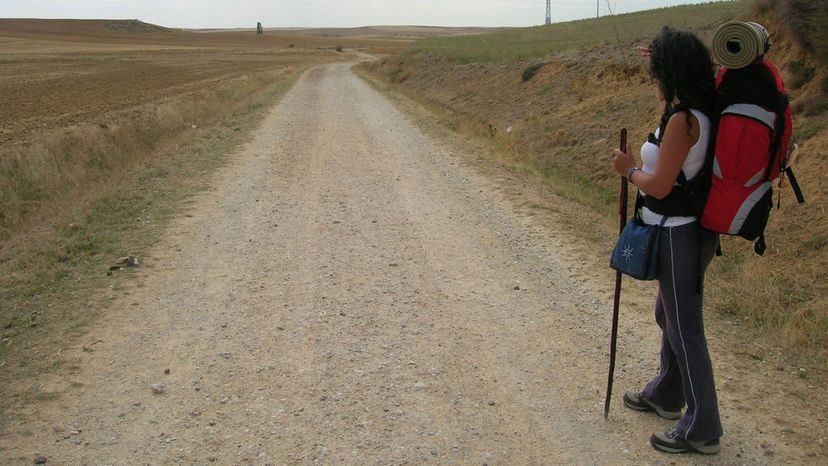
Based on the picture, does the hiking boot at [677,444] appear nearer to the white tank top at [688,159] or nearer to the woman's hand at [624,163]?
the white tank top at [688,159]

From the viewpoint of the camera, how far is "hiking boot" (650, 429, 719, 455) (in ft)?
10.5

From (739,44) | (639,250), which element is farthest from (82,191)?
(739,44)

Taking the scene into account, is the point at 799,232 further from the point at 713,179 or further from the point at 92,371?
the point at 92,371

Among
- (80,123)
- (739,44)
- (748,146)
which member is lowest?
(80,123)

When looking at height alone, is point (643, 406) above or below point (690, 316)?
below

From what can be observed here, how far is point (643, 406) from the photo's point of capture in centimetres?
364

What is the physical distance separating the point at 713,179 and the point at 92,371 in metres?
3.77

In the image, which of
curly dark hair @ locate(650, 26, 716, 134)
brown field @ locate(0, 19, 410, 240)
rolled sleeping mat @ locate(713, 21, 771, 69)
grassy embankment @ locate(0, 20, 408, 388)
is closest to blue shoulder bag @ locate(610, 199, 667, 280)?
curly dark hair @ locate(650, 26, 716, 134)

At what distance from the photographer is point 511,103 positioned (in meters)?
19.3

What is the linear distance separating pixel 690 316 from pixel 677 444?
0.67m

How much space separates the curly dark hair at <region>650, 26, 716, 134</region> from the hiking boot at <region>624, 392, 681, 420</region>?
1.64 m

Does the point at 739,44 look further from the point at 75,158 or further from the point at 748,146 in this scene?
the point at 75,158

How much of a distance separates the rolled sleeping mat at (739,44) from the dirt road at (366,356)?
1.90 metres

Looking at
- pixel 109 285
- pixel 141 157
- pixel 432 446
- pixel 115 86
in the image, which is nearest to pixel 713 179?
pixel 432 446
